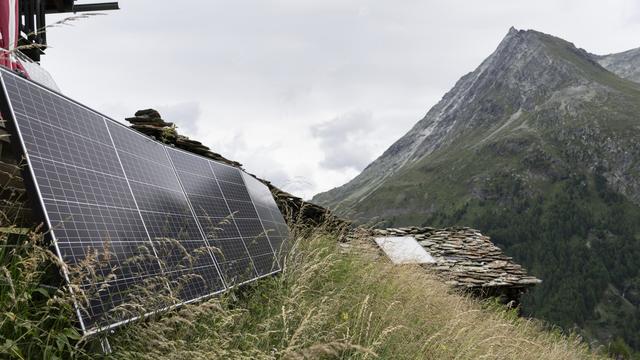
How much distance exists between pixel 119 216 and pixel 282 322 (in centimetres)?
195

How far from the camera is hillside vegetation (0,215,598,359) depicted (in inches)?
129

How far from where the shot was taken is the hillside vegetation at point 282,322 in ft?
10.7

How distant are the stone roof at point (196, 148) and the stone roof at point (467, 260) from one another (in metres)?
1.86

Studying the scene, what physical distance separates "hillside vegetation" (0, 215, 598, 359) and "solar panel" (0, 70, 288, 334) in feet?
0.58

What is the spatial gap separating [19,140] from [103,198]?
83 cm

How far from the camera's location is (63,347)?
10.7 feet

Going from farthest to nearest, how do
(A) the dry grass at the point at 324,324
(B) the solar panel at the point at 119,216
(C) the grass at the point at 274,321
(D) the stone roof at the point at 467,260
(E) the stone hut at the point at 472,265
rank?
(D) the stone roof at the point at 467,260 < (E) the stone hut at the point at 472,265 < (A) the dry grass at the point at 324,324 < (B) the solar panel at the point at 119,216 < (C) the grass at the point at 274,321

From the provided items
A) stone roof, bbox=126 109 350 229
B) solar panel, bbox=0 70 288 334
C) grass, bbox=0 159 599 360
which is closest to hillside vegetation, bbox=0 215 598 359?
grass, bbox=0 159 599 360

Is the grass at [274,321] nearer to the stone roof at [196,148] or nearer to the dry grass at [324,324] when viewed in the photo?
the dry grass at [324,324]

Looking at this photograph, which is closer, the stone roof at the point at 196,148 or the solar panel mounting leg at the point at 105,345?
the solar panel mounting leg at the point at 105,345

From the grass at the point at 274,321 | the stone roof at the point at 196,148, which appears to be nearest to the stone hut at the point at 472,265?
the stone roof at the point at 196,148

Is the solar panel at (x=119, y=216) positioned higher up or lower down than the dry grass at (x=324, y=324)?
higher up

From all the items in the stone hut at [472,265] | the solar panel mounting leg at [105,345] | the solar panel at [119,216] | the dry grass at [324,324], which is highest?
the solar panel at [119,216]

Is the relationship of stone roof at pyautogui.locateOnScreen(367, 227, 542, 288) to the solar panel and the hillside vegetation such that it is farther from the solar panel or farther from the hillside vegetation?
the solar panel
